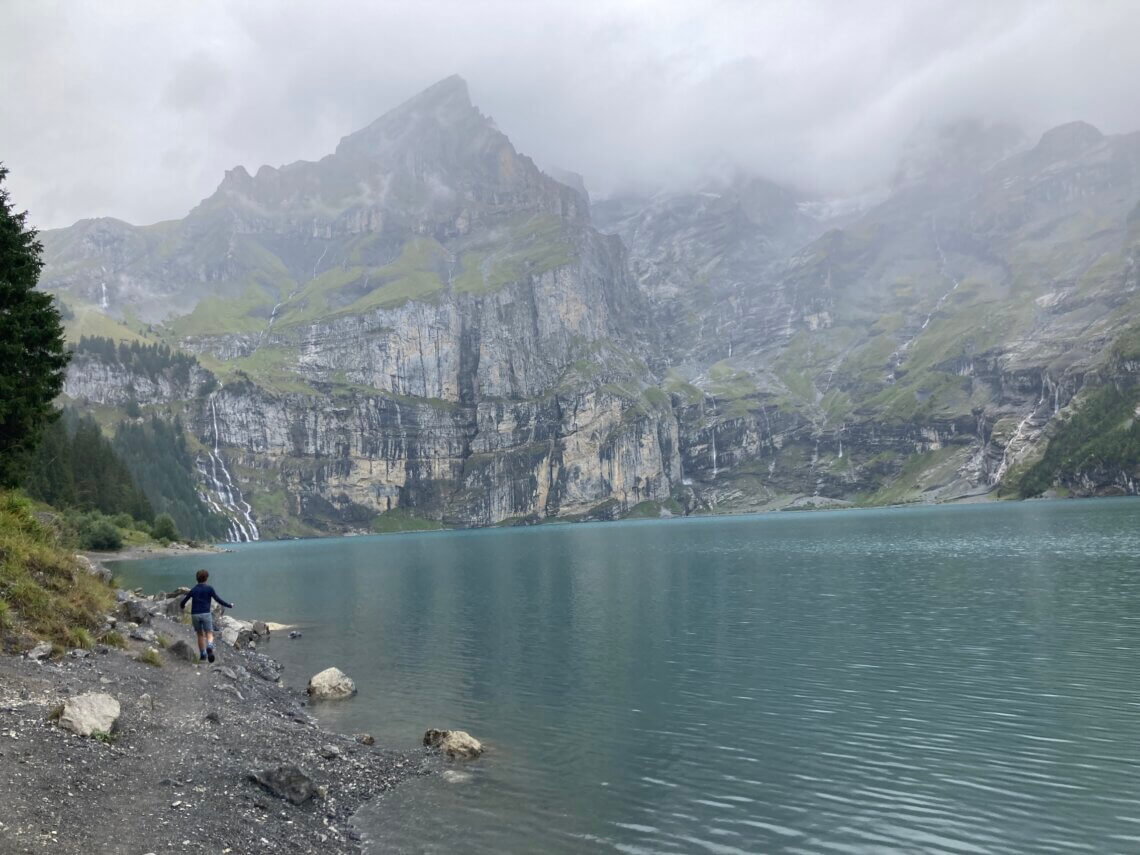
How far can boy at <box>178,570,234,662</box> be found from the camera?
33.5 m

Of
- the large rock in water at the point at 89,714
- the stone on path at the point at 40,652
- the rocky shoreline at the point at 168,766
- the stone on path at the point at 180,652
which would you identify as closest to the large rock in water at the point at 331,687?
the rocky shoreline at the point at 168,766

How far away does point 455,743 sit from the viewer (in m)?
28.6

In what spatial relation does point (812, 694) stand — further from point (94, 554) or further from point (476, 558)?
point (94, 554)

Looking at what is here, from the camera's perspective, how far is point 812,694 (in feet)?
116

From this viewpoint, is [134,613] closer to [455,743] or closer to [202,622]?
[202,622]

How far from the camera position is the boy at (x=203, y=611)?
33531mm

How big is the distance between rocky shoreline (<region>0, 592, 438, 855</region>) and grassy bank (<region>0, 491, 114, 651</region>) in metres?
1.29

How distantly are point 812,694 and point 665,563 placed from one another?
248ft

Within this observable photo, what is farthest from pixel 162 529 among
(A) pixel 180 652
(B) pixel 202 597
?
(B) pixel 202 597

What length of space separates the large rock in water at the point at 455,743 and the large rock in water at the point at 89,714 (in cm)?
1206

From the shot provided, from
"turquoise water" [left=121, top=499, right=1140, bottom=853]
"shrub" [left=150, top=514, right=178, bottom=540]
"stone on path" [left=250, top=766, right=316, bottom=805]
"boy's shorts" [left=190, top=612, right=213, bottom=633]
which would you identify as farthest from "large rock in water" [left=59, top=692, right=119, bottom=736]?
"shrub" [left=150, top=514, right=178, bottom=540]

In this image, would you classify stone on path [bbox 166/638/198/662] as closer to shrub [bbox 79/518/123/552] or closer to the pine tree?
the pine tree

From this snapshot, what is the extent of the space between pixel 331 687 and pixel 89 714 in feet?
64.8

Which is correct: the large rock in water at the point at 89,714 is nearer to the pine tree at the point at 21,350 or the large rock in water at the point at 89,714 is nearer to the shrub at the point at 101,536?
the pine tree at the point at 21,350
